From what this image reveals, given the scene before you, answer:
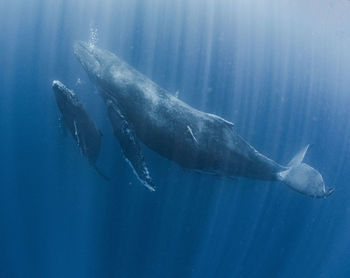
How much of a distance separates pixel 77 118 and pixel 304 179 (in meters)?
6.56

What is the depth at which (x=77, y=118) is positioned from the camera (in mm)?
8781

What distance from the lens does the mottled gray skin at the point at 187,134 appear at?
7980 mm

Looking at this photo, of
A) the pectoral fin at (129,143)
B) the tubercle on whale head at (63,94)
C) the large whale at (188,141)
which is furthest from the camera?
the tubercle on whale head at (63,94)

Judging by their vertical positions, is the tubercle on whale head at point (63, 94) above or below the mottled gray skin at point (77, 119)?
above

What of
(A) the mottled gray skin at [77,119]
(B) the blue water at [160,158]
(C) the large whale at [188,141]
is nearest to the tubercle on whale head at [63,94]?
(A) the mottled gray skin at [77,119]

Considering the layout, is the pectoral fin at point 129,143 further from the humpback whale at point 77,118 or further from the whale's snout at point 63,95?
the whale's snout at point 63,95

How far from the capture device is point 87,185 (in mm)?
13844

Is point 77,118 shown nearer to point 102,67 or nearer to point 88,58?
point 102,67

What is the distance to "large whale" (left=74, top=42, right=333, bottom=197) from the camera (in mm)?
7953

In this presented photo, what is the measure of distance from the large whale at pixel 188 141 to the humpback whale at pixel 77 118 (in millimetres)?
925

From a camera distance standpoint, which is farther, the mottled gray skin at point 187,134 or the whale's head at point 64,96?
the whale's head at point 64,96

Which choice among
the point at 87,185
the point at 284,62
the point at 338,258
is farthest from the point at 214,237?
the point at 338,258

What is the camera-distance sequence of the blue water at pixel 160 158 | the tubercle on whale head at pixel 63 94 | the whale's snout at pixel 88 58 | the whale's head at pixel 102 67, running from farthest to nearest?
the blue water at pixel 160 158, the whale's snout at pixel 88 58, the whale's head at pixel 102 67, the tubercle on whale head at pixel 63 94

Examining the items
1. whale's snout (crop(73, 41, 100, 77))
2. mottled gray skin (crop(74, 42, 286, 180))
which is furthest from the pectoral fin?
whale's snout (crop(73, 41, 100, 77))
